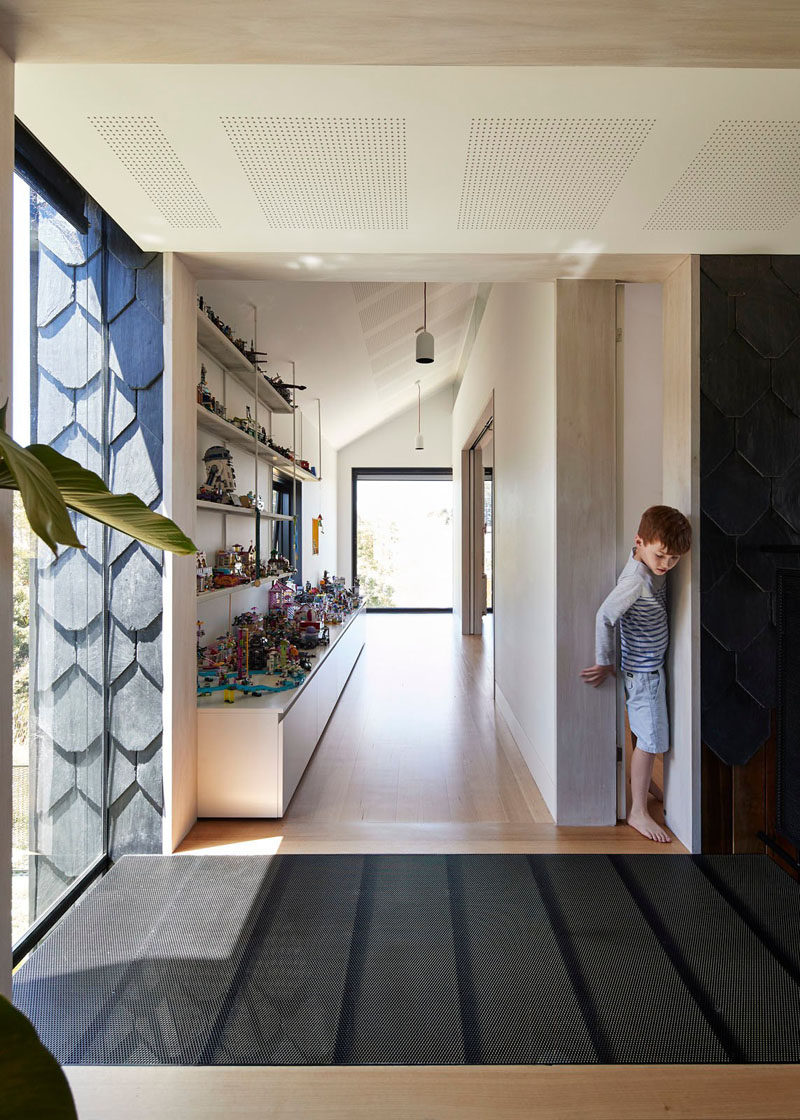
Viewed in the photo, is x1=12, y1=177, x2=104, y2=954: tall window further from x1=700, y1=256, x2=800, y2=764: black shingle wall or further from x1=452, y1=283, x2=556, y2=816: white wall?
x1=700, y1=256, x2=800, y2=764: black shingle wall

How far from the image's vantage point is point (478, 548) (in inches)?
333

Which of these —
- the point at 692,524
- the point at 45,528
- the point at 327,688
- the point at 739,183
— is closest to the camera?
the point at 45,528

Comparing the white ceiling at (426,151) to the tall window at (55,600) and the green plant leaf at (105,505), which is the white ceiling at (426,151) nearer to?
the tall window at (55,600)

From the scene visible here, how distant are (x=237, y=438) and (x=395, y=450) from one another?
6872 millimetres

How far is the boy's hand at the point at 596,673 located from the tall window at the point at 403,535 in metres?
7.74

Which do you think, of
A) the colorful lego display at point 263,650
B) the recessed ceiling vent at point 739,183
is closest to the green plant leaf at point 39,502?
the recessed ceiling vent at point 739,183

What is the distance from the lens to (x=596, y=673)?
264 centimetres

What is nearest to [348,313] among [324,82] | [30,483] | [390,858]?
[324,82]

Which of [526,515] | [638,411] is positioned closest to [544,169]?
[638,411]

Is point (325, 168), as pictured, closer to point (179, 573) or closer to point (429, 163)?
point (429, 163)

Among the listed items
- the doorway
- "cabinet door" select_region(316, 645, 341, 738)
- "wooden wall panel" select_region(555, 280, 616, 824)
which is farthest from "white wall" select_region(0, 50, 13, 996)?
the doorway

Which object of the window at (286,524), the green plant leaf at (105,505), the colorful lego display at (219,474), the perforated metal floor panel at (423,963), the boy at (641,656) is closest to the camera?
the green plant leaf at (105,505)

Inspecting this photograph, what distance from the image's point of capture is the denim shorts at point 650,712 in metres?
2.56

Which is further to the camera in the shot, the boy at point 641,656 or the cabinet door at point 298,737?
the cabinet door at point 298,737
